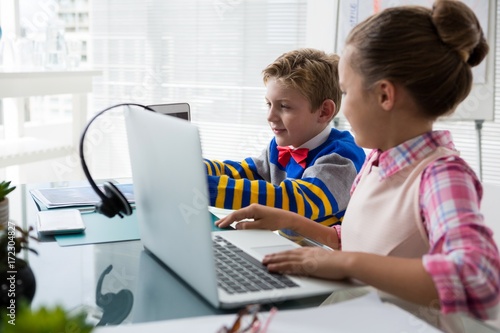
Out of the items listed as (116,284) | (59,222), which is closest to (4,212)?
(59,222)

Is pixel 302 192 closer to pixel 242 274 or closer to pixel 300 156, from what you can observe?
pixel 300 156

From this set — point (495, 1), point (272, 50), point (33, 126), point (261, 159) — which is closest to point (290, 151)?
point (261, 159)

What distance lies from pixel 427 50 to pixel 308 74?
2.06 feet

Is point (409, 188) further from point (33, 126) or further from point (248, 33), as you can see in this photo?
point (33, 126)

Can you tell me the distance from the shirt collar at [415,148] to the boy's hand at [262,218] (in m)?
0.25

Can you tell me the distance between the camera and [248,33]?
11.6 feet

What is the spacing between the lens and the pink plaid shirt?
2.55ft

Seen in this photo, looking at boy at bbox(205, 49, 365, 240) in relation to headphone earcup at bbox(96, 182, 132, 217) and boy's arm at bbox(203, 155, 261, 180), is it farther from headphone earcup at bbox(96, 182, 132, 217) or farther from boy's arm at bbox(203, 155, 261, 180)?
headphone earcup at bbox(96, 182, 132, 217)

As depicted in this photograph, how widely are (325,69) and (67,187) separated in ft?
2.42

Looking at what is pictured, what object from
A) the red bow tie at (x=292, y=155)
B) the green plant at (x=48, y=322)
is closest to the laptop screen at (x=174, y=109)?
the red bow tie at (x=292, y=155)

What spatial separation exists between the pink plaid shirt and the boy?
1.65 feet

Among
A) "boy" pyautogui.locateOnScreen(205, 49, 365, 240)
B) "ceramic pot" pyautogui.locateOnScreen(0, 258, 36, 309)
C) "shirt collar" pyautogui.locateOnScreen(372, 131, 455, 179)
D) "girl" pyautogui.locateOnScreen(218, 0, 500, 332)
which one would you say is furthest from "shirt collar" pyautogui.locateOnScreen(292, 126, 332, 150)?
"ceramic pot" pyautogui.locateOnScreen(0, 258, 36, 309)

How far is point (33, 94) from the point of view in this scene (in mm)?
2744

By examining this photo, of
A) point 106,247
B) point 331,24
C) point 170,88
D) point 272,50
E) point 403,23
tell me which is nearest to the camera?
point 403,23
